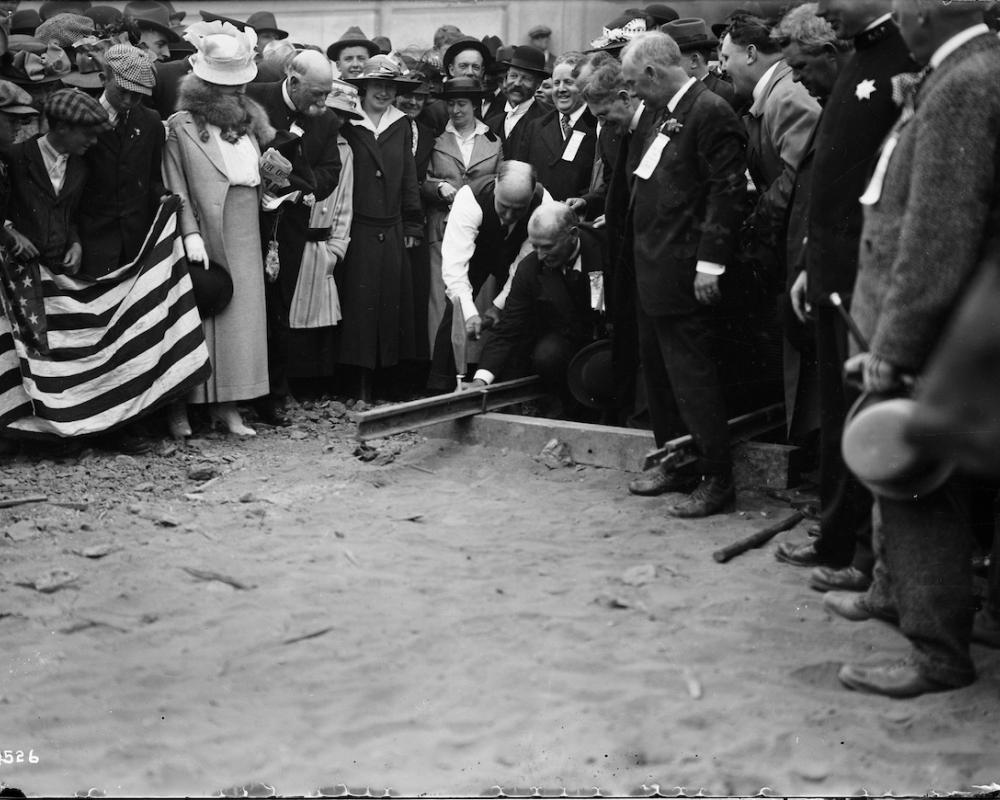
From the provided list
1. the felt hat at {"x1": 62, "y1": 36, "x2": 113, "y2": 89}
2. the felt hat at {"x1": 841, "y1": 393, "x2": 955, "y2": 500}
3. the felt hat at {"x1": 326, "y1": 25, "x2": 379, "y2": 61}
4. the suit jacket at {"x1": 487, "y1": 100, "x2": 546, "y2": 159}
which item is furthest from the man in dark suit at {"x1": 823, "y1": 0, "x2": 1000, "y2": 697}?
the felt hat at {"x1": 326, "y1": 25, "x2": 379, "y2": 61}

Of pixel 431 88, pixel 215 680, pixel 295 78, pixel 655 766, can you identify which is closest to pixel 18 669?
pixel 215 680

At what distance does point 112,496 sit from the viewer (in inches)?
252

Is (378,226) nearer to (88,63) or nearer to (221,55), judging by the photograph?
(221,55)

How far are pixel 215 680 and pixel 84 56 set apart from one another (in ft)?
16.3

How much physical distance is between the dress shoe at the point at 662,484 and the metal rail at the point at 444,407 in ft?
4.30

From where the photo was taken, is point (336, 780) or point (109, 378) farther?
point (109, 378)

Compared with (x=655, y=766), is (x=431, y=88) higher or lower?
higher

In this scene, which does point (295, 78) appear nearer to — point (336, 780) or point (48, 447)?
point (48, 447)

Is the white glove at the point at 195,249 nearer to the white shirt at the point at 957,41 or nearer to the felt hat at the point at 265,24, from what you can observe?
the felt hat at the point at 265,24

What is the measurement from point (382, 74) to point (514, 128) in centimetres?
97

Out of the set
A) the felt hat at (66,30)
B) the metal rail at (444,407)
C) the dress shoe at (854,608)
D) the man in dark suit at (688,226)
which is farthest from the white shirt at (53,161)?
the dress shoe at (854,608)

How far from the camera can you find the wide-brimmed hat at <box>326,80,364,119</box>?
8383 mm

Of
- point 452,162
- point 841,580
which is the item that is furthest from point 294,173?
point 841,580

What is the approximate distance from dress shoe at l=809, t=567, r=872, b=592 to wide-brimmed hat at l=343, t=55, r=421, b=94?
16.5ft
